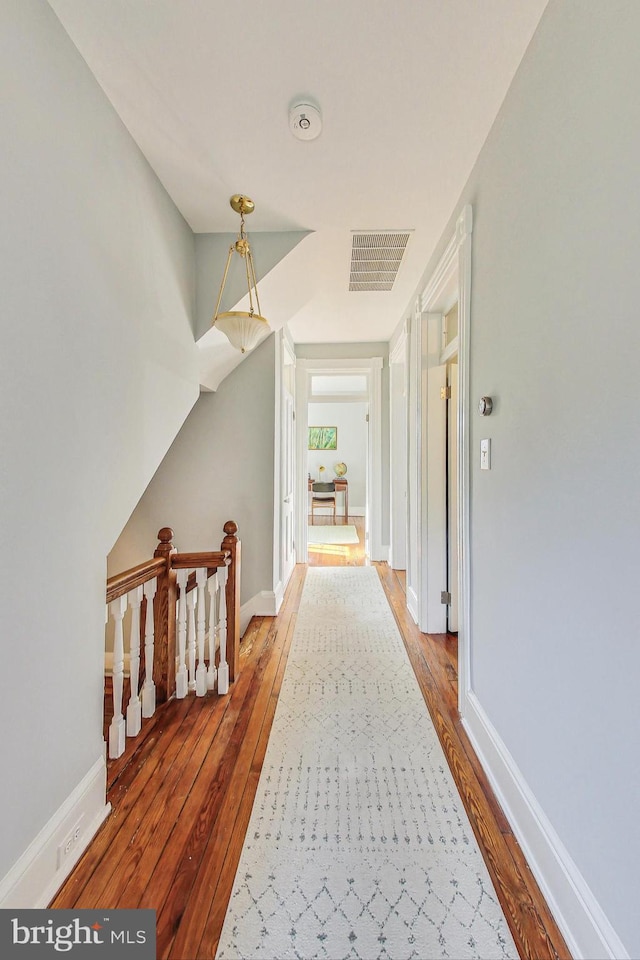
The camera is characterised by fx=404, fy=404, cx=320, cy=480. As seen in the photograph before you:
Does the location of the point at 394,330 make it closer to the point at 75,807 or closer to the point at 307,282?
the point at 307,282

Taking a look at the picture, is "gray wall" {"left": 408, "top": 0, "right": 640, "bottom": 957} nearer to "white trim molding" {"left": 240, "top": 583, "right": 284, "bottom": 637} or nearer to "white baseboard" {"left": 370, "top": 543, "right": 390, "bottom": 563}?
"white trim molding" {"left": 240, "top": 583, "right": 284, "bottom": 637}

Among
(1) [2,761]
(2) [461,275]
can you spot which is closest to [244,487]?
(2) [461,275]

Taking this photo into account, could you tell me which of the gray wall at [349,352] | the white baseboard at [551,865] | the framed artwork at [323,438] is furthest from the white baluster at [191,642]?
the framed artwork at [323,438]

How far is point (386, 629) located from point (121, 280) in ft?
8.58

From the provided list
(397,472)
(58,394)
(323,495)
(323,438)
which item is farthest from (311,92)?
(323,438)

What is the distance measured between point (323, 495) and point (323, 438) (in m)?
1.39

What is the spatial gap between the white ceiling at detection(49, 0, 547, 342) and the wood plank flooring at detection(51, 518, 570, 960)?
2.54 meters

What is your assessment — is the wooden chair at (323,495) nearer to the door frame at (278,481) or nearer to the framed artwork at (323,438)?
the framed artwork at (323,438)

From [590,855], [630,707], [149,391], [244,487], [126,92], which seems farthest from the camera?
[244,487]

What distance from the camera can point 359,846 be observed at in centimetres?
129

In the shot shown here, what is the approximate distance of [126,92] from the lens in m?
1.45

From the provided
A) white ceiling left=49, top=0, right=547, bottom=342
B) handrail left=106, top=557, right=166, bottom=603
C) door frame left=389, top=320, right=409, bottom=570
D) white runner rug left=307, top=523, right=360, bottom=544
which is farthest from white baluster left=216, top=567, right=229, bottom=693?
white runner rug left=307, top=523, right=360, bottom=544

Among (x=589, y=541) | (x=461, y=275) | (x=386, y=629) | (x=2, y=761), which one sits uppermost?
(x=461, y=275)

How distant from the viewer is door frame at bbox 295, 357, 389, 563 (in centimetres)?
461
